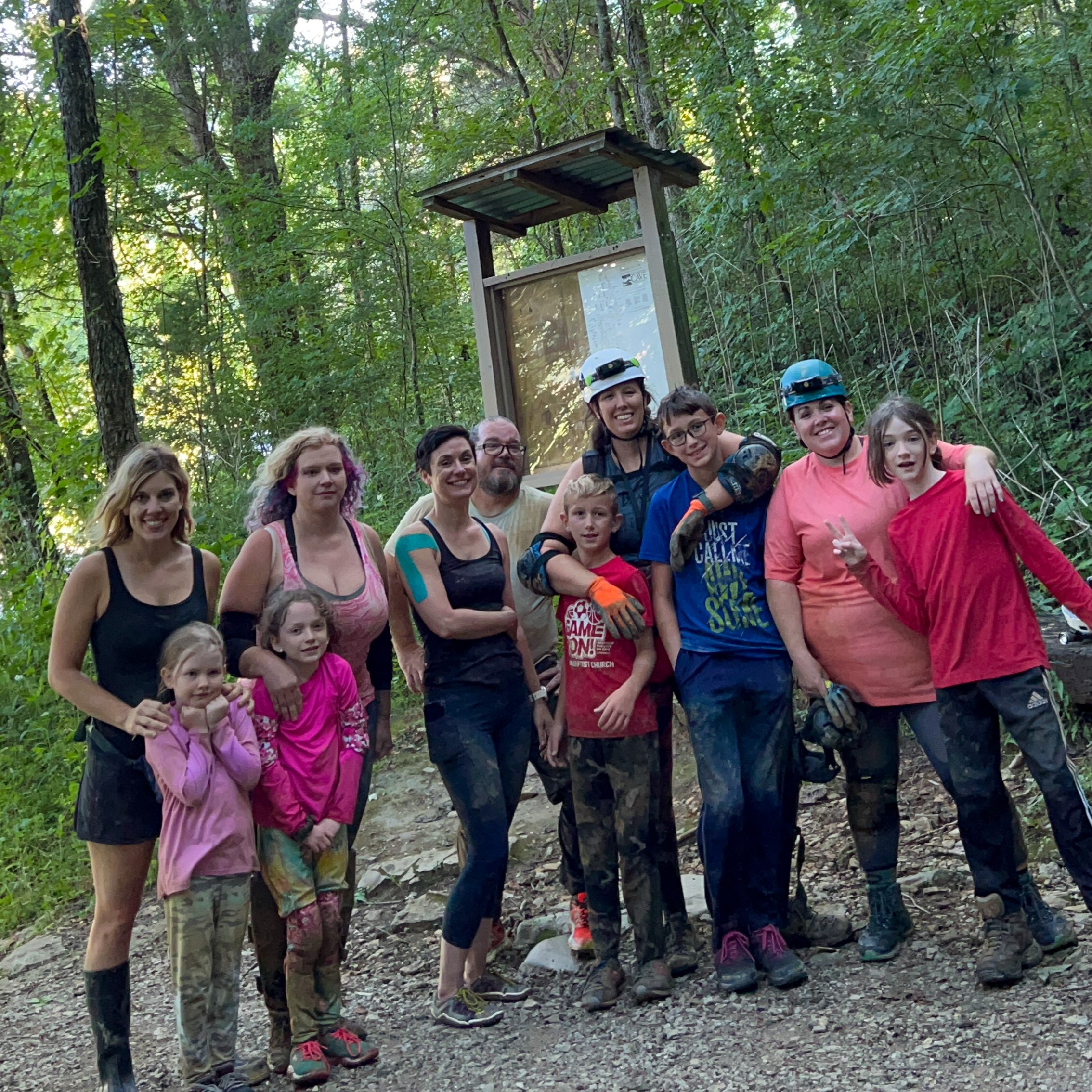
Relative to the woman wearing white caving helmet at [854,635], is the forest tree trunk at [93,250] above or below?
above

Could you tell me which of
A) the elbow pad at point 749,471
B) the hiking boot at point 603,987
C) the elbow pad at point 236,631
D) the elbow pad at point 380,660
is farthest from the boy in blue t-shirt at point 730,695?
the elbow pad at point 236,631

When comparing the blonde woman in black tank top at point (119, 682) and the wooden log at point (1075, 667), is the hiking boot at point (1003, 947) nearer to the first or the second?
the wooden log at point (1075, 667)

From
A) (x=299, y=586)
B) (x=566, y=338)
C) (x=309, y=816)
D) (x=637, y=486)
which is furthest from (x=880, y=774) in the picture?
(x=566, y=338)

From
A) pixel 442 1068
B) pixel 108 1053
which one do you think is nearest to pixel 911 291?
pixel 442 1068

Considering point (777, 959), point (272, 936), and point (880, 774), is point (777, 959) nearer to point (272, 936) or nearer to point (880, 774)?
point (880, 774)

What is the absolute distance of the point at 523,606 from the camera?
13.7 feet

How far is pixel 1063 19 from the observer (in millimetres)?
6742

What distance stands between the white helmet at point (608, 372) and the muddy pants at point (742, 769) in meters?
1.03

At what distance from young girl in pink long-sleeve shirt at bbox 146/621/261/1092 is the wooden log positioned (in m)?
3.66

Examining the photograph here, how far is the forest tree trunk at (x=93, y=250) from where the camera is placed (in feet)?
24.0

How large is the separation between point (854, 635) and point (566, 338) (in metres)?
2.61

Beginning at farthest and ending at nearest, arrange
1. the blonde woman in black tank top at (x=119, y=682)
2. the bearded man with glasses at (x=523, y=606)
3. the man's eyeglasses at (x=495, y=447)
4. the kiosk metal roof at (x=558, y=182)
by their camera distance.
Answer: the kiosk metal roof at (x=558, y=182)
the man's eyeglasses at (x=495, y=447)
the bearded man with glasses at (x=523, y=606)
the blonde woman in black tank top at (x=119, y=682)

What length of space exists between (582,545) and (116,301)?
519 centimetres

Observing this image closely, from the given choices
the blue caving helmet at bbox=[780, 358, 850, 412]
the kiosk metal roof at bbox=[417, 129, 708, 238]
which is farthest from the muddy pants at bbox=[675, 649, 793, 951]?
the kiosk metal roof at bbox=[417, 129, 708, 238]
